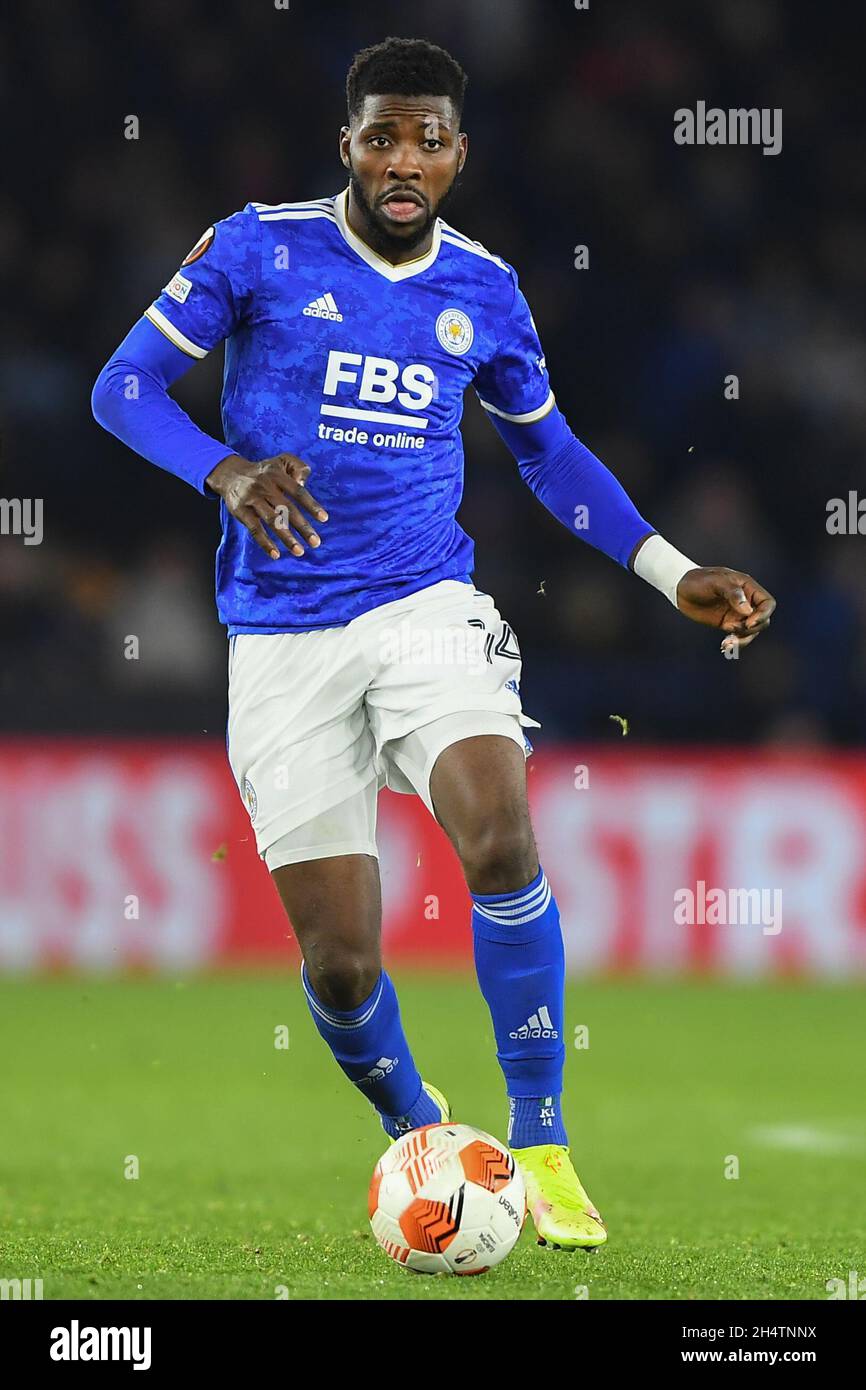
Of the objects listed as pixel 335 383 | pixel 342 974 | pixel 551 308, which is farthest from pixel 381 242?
pixel 551 308

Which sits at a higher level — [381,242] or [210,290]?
[381,242]

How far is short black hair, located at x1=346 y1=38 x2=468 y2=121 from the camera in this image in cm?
448

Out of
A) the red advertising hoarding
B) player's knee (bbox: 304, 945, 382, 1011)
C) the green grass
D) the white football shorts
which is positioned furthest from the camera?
the red advertising hoarding

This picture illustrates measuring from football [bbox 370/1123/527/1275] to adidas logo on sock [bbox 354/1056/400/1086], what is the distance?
65 centimetres

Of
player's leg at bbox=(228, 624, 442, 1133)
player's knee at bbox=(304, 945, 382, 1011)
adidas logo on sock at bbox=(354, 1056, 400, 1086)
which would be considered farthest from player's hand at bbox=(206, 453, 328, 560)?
adidas logo on sock at bbox=(354, 1056, 400, 1086)

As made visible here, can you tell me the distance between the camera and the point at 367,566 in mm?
4586

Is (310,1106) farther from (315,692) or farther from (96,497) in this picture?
(96,497)

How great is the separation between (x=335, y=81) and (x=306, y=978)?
10077mm

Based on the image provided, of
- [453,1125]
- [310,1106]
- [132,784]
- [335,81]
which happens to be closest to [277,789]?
[453,1125]

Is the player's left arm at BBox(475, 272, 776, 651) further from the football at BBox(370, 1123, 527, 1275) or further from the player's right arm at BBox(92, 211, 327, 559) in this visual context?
the football at BBox(370, 1123, 527, 1275)

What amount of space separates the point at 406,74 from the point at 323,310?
560 mm

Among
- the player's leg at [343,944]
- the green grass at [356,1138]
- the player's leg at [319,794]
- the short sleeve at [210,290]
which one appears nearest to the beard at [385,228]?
the short sleeve at [210,290]

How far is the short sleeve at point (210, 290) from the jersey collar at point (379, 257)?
0.24m

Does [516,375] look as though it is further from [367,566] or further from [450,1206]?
[450,1206]
